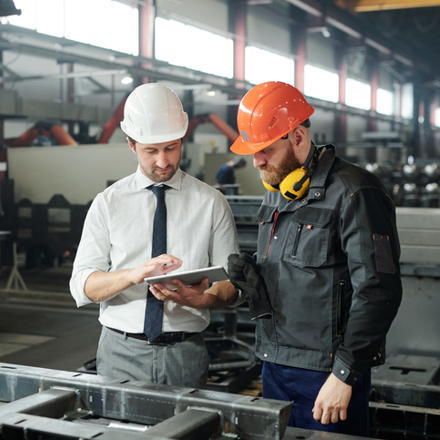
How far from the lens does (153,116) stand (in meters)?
1.97

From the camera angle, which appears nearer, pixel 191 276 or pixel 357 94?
pixel 191 276

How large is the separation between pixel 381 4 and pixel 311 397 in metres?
15.1

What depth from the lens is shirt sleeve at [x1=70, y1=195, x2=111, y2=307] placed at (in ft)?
6.35

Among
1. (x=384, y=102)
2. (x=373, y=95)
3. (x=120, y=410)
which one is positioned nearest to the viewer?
(x=120, y=410)

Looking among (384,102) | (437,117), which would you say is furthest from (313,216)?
(437,117)

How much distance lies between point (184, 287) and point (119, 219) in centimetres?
36

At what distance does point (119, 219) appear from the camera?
1.96 meters

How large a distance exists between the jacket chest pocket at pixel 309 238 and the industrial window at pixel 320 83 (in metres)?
16.8

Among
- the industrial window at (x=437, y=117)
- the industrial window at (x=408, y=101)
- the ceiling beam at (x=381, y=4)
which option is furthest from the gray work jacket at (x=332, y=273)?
the industrial window at (x=437, y=117)

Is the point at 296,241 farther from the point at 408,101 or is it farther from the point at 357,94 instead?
the point at 408,101

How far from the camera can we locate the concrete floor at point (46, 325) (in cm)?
530

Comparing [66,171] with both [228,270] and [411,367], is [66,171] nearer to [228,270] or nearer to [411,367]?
[411,367]

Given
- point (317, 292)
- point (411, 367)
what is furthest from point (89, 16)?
point (317, 292)

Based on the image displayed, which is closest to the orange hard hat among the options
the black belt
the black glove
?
the black glove
